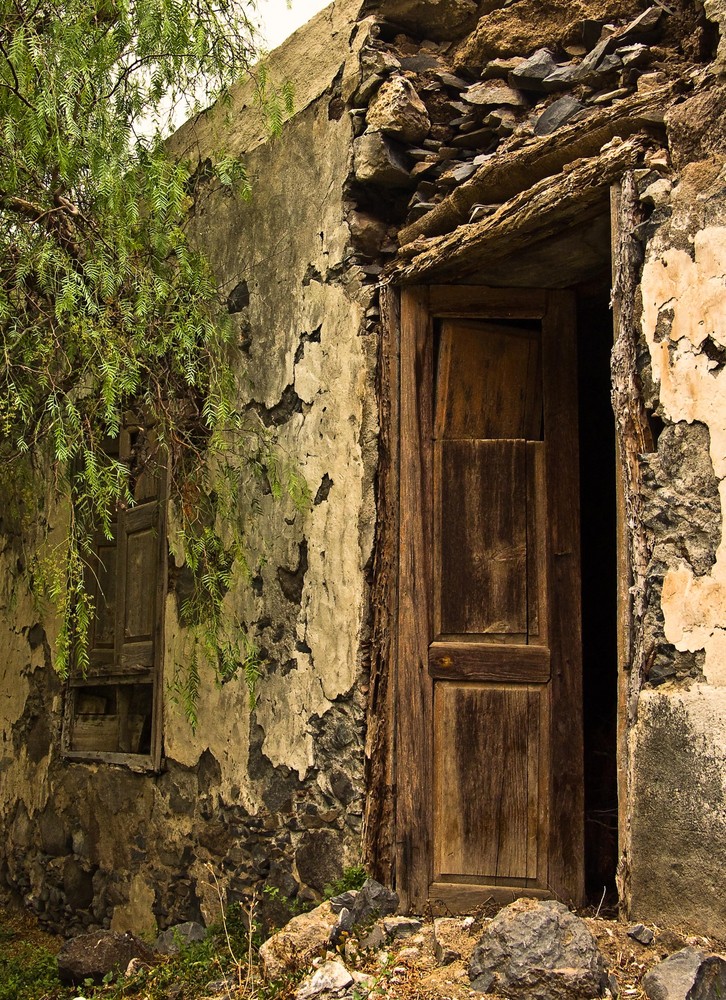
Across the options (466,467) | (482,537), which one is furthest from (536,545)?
(466,467)

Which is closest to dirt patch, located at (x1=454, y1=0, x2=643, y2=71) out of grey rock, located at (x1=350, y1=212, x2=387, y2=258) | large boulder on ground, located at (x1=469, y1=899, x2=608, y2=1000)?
grey rock, located at (x1=350, y1=212, x2=387, y2=258)

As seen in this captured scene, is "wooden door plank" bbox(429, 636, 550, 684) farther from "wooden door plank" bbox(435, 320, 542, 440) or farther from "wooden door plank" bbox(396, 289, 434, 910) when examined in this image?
"wooden door plank" bbox(435, 320, 542, 440)

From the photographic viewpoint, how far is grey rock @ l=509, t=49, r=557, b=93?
3.72 meters

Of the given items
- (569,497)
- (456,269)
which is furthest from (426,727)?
(456,269)

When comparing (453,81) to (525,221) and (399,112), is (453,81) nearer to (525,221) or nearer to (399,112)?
(399,112)

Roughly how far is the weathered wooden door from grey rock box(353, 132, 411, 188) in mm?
A: 438

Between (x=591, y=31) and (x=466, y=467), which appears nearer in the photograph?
(x=591, y=31)

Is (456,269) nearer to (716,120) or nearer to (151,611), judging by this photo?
(716,120)

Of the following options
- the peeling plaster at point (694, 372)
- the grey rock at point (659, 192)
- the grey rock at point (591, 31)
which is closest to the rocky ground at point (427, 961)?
the peeling plaster at point (694, 372)

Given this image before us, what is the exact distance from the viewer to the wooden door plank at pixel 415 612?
12.7 ft

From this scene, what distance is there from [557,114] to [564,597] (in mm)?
1611

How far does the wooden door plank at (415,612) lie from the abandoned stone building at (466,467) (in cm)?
1

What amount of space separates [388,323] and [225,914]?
2.32 metres

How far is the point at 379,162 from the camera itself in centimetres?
412
